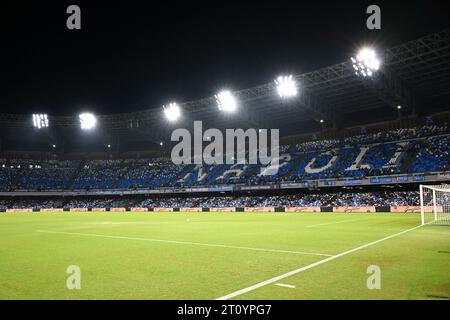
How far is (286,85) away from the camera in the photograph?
156ft

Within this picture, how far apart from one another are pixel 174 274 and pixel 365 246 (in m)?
7.76

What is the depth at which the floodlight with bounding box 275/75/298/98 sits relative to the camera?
4747 centimetres

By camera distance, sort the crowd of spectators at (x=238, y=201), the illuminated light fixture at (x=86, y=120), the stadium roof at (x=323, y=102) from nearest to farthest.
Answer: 1. the stadium roof at (x=323, y=102)
2. the crowd of spectators at (x=238, y=201)
3. the illuminated light fixture at (x=86, y=120)

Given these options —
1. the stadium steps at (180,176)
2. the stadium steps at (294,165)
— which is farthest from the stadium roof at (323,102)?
the stadium steps at (180,176)

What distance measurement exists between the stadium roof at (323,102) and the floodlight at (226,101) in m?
1.63

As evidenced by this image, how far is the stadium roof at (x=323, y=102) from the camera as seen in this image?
41.1m

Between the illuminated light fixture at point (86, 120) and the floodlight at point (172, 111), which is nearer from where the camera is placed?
the floodlight at point (172, 111)

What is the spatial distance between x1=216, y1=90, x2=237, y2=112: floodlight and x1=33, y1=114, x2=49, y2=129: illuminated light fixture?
134ft

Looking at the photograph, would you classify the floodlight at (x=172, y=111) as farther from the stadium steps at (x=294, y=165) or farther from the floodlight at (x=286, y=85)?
the stadium steps at (x=294, y=165)

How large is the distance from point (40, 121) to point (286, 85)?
54.0 m

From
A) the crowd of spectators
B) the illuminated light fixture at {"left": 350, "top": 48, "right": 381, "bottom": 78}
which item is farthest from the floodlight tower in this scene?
the illuminated light fixture at {"left": 350, "top": 48, "right": 381, "bottom": 78}

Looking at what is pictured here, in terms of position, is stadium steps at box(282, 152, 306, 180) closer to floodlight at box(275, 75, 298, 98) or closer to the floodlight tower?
floodlight at box(275, 75, 298, 98)

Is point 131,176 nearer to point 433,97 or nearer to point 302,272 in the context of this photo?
point 433,97
